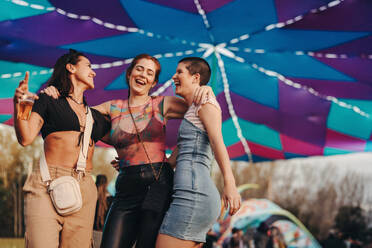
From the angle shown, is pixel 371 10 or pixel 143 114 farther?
pixel 371 10

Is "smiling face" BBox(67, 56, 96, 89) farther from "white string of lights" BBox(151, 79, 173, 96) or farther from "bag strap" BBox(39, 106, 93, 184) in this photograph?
"white string of lights" BBox(151, 79, 173, 96)

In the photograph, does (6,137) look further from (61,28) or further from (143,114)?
(143,114)

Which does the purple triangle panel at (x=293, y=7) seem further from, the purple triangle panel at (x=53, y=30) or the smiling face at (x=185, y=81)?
the smiling face at (x=185, y=81)

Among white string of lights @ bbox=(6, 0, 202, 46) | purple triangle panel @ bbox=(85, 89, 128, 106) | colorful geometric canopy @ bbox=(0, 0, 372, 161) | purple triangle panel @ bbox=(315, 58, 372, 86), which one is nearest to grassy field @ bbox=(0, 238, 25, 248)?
colorful geometric canopy @ bbox=(0, 0, 372, 161)

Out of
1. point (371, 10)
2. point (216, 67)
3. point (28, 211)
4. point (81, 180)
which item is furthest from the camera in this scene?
point (216, 67)

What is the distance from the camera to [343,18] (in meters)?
4.47

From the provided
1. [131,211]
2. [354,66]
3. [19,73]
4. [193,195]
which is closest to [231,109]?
[354,66]

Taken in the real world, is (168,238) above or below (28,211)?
below

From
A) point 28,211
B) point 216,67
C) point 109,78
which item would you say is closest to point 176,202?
point 28,211

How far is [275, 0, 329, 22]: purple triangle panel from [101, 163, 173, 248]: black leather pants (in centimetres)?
260

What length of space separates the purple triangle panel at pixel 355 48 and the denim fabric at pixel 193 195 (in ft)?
11.0

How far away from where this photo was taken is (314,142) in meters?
7.64

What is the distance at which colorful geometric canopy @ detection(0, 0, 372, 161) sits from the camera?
454cm

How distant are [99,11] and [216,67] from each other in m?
1.92
